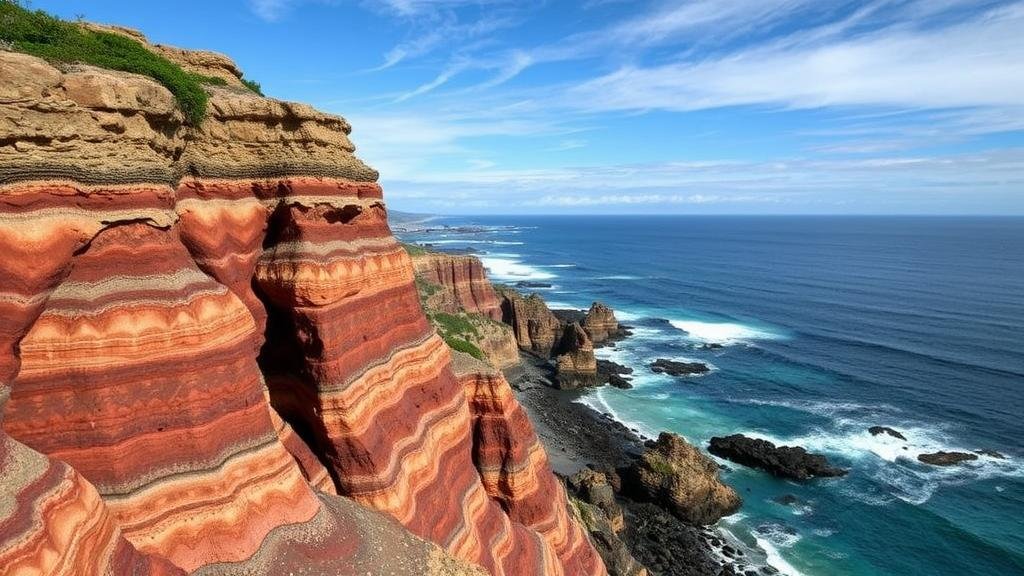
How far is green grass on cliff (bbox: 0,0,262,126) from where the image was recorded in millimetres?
13664

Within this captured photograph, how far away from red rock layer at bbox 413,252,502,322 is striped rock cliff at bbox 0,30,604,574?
259 feet

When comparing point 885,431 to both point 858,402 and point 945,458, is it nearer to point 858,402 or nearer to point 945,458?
point 945,458

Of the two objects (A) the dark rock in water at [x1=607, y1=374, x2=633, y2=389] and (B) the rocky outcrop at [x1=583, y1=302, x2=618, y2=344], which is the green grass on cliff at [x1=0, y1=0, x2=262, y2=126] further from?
(B) the rocky outcrop at [x1=583, y1=302, x2=618, y2=344]

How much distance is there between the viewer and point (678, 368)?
88000 mm

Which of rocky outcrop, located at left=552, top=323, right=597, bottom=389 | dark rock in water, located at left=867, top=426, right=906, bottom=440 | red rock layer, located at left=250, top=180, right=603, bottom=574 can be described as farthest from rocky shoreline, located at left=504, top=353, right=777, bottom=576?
dark rock in water, located at left=867, top=426, right=906, bottom=440

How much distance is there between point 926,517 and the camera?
49875 millimetres

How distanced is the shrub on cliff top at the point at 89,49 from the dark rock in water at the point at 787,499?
5568 centimetres

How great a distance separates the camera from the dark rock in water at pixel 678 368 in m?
87.0

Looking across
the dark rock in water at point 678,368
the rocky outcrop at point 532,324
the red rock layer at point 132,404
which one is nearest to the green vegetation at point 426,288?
the rocky outcrop at point 532,324

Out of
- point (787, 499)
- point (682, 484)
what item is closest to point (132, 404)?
point (682, 484)

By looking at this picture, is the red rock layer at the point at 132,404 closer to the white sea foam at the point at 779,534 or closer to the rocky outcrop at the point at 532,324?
the white sea foam at the point at 779,534

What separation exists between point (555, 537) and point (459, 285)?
76.2m

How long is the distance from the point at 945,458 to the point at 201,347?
70.2 meters

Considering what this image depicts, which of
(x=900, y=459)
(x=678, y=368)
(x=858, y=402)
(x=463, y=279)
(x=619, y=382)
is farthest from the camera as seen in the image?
(x=463, y=279)
